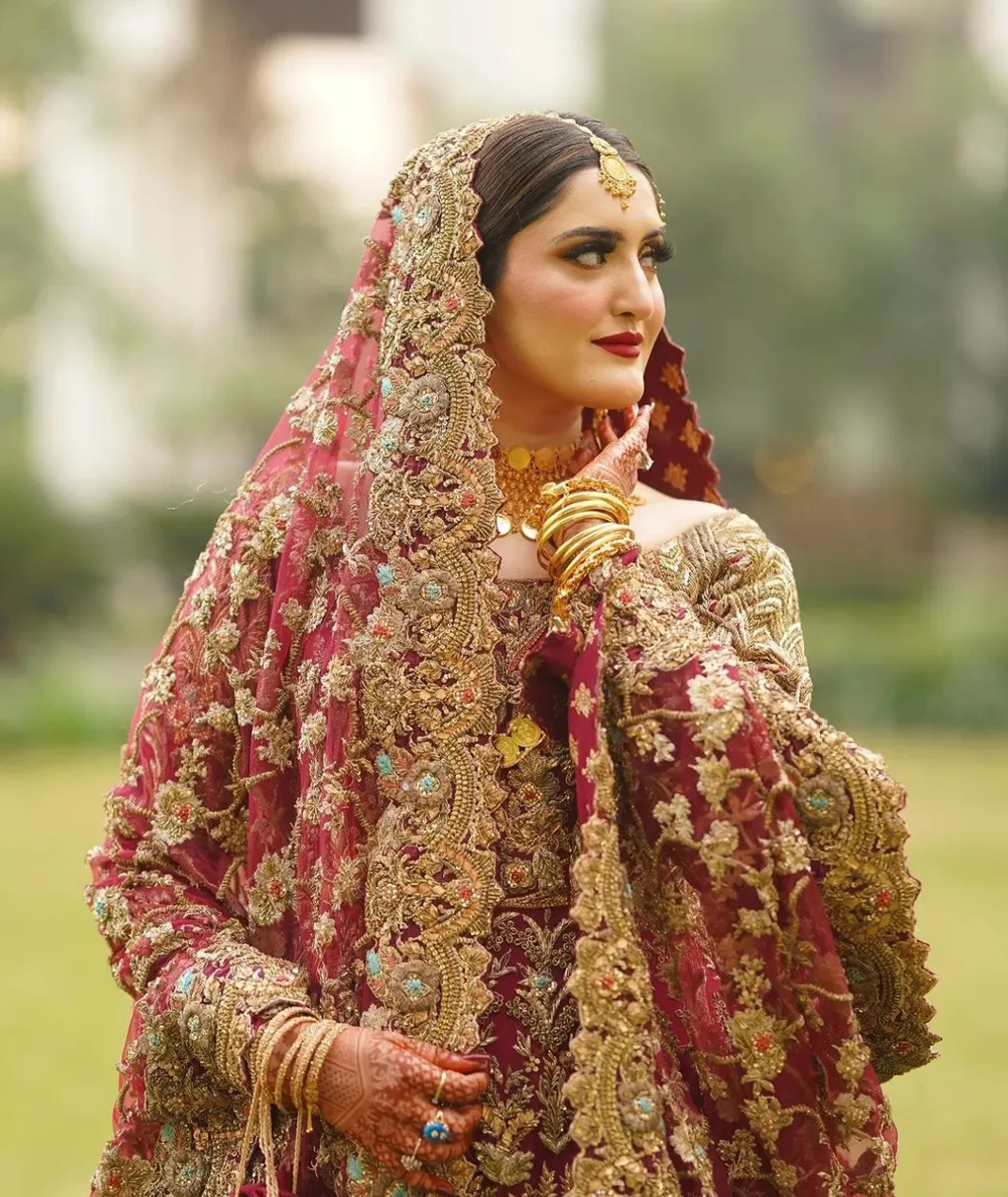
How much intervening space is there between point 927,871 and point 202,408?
34.5 ft

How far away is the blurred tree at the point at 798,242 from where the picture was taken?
17.7m

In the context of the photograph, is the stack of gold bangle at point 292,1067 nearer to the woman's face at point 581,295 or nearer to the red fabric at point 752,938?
the red fabric at point 752,938

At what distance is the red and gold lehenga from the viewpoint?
1758mm

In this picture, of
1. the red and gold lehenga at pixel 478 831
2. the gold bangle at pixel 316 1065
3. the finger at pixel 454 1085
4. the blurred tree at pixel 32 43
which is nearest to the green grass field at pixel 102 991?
the red and gold lehenga at pixel 478 831

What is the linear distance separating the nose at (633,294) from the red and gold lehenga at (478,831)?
17 centimetres

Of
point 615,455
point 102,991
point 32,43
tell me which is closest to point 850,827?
point 615,455

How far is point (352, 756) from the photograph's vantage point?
191 centimetres

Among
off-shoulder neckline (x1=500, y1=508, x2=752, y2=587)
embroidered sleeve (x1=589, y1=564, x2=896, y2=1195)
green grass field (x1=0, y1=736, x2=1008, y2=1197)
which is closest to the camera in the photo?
embroidered sleeve (x1=589, y1=564, x2=896, y2=1195)

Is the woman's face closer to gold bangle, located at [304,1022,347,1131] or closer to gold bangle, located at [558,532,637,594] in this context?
gold bangle, located at [558,532,637,594]

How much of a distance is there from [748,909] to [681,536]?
0.48 metres

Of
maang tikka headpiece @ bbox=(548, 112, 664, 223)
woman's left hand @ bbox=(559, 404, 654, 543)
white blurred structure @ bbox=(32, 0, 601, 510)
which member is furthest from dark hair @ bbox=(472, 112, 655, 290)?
white blurred structure @ bbox=(32, 0, 601, 510)

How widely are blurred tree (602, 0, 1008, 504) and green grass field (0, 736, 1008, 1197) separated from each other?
8297 millimetres

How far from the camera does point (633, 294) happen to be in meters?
1.93

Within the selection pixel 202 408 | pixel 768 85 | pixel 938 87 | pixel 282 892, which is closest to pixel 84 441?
pixel 202 408
